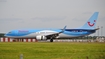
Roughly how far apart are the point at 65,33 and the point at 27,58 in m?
58.7

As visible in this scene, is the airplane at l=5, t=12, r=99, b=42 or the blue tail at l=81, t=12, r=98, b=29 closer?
the airplane at l=5, t=12, r=99, b=42

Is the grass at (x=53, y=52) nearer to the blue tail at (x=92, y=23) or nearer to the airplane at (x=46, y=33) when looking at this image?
the airplane at (x=46, y=33)

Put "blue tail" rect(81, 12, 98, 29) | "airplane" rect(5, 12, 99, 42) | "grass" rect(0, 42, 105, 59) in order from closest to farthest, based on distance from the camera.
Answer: "grass" rect(0, 42, 105, 59), "airplane" rect(5, 12, 99, 42), "blue tail" rect(81, 12, 98, 29)

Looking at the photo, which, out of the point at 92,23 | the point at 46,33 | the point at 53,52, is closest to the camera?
the point at 53,52

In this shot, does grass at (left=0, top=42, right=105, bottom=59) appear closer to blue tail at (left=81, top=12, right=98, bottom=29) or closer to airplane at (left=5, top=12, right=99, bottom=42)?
airplane at (left=5, top=12, right=99, bottom=42)

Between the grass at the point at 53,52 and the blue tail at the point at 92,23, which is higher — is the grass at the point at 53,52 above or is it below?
below

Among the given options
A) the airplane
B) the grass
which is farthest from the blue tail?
the grass

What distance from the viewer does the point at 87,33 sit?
85000 mm

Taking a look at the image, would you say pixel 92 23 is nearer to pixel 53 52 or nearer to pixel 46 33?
pixel 46 33

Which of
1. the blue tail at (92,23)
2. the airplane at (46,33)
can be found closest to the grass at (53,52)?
the airplane at (46,33)

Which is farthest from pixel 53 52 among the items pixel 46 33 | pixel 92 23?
pixel 92 23

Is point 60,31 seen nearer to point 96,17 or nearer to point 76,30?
point 76,30

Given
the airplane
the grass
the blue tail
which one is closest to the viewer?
the grass

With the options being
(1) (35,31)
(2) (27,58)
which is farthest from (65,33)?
(2) (27,58)
